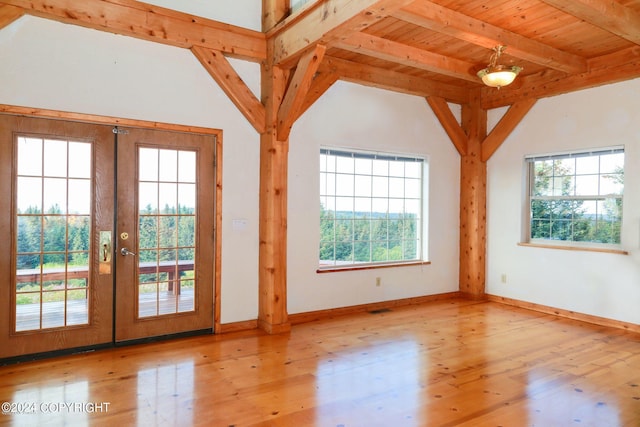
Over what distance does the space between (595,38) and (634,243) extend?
2286 millimetres

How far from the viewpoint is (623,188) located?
15.8 feet

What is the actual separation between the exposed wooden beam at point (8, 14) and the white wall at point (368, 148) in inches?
106

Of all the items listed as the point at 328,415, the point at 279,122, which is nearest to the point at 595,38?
the point at 279,122

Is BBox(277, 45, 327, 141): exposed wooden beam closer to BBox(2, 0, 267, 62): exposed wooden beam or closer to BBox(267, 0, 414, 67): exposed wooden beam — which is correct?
BBox(267, 0, 414, 67): exposed wooden beam

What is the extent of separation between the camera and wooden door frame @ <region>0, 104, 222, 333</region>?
3542mm

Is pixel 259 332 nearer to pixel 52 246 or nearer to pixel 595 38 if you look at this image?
pixel 52 246

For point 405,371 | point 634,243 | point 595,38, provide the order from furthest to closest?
1. point 634,243
2. point 595,38
3. point 405,371

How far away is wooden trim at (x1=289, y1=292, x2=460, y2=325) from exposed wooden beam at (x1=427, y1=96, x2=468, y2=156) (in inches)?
86.6

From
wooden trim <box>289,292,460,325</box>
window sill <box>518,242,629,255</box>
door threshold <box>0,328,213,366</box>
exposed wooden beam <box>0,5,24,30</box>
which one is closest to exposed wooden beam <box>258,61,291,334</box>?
wooden trim <box>289,292,460,325</box>

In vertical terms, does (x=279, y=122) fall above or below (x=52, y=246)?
above

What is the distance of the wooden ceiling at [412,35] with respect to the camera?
135 inches

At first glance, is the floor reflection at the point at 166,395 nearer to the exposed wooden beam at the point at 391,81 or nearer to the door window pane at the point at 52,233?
the door window pane at the point at 52,233

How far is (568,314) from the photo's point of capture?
5.28 meters

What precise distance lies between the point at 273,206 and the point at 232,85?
133cm
